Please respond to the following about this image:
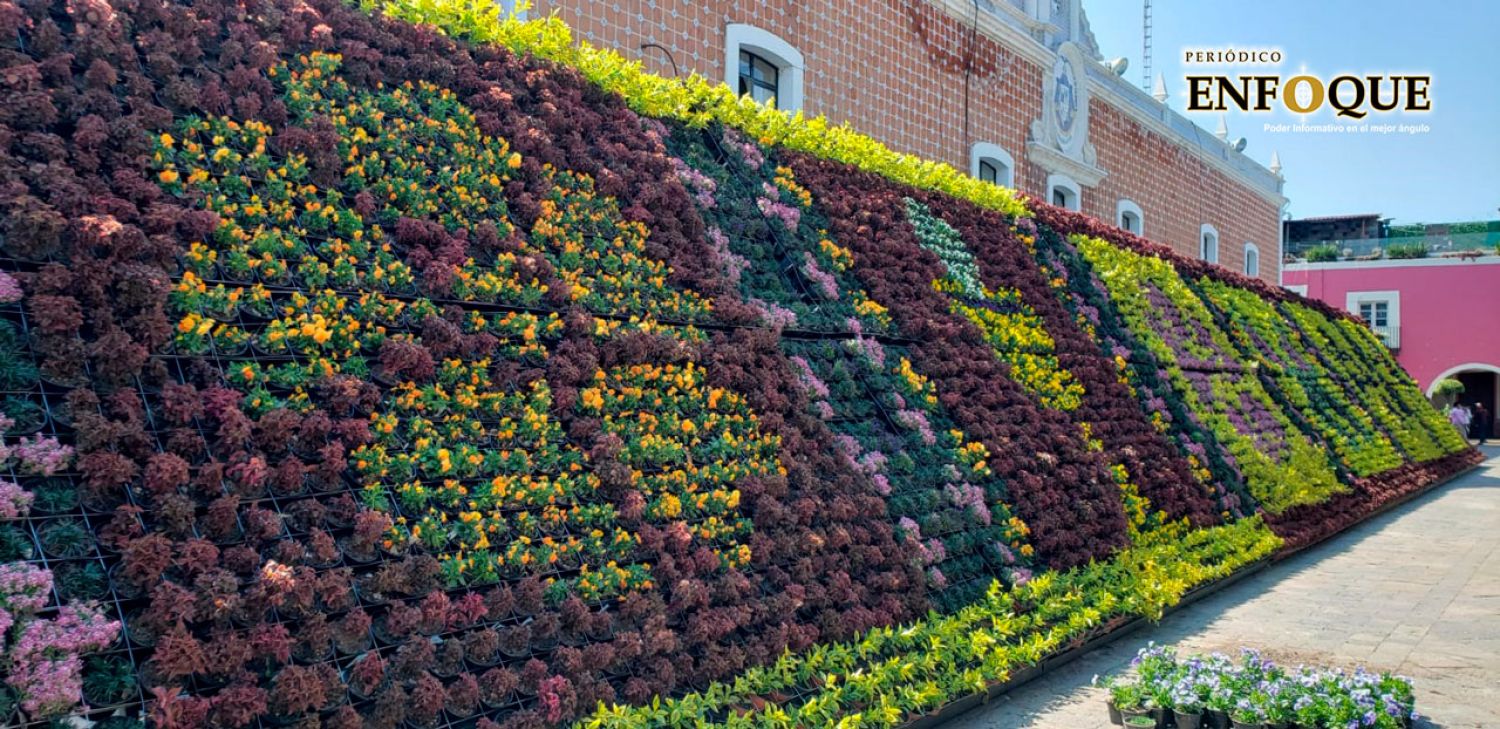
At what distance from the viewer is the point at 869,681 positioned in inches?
205

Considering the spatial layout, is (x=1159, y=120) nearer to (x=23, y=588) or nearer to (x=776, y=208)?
(x=776, y=208)

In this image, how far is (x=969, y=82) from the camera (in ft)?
52.5

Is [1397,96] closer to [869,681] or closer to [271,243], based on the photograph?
[869,681]

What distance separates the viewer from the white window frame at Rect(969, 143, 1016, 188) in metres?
16.1

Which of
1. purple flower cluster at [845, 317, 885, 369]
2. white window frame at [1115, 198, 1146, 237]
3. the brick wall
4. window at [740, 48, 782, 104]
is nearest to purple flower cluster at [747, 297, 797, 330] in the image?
purple flower cluster at [845, 317, 885, 369]

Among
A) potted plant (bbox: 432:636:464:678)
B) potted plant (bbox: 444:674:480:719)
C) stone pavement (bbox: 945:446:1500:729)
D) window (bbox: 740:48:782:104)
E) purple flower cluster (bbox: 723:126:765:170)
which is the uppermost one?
window (bbox: 740:48:782:104)

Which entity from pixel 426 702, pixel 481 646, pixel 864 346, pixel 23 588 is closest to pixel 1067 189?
pixel 864 346

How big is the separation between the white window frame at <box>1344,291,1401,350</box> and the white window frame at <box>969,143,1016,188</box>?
877 inches

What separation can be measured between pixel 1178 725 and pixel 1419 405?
65.3 feet

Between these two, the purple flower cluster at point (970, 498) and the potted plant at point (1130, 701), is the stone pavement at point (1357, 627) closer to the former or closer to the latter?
the potted plant at point (1130, 701)

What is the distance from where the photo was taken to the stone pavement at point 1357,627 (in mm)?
6051

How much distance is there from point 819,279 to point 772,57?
5410 mm

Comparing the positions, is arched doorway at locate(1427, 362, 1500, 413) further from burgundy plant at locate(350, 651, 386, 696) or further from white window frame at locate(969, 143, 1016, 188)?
burgundy plant at locate(350, 651, 386, 696)

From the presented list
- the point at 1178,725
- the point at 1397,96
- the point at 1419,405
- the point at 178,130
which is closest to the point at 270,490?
the point at 178,130
